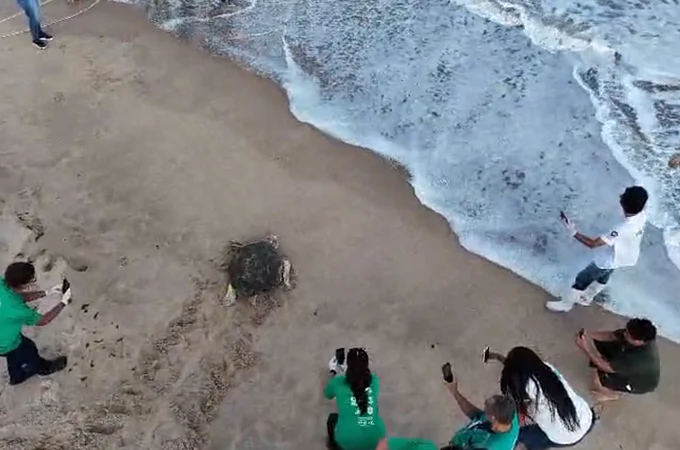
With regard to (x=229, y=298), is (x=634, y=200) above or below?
above

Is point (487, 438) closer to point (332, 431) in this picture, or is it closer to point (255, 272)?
point (332, 431)

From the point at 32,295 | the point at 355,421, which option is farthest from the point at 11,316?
the point at 355,421

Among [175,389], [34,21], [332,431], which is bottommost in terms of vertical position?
[175,389]

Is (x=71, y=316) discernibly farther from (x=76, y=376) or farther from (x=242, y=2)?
(x=242, y=2)

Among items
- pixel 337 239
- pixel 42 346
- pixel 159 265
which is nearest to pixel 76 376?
pixel 42 346

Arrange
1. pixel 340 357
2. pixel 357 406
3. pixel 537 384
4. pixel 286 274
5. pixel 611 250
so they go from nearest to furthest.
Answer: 1. pixel 537 384
2. pixel 357 406
3. pixel 611 250
4. pixel 340 357
5. pixel 286 274

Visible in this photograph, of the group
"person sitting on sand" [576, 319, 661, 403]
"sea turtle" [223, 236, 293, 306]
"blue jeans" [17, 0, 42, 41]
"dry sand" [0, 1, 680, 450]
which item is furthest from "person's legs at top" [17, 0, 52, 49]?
"person sitting on sand" [576, 319, 661, 403]

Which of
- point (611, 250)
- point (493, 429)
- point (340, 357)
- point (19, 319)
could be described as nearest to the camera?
point (493, 429)

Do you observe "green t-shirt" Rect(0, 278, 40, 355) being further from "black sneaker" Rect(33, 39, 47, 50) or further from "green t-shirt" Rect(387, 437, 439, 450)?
"black sneaker" Rect(33, 39, 47, 50)
